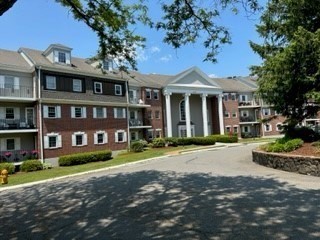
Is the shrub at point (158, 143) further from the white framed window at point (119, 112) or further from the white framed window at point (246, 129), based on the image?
the white framed window at point (246, 129)

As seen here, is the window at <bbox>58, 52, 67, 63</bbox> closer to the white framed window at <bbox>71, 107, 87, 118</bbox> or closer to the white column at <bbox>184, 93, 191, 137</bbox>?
the white framed window at <bbox>71, 107, 87, 118</bbox>

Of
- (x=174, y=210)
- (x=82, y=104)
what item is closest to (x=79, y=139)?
(x=82, y=104)

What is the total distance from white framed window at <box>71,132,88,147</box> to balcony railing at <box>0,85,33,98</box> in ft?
18.6

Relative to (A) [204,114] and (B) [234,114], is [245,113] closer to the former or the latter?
(B) [234,114]

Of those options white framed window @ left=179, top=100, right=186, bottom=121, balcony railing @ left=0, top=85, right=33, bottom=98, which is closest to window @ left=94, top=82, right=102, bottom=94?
balcony railing @ left=0, top=85, right=33, bottom=98

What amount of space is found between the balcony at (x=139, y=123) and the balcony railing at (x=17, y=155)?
12.5 m

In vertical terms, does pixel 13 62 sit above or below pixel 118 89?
above

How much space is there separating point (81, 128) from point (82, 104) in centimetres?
243

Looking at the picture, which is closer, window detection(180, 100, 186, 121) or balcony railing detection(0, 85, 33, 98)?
balcony railing detection(0, 85, 33, 98)

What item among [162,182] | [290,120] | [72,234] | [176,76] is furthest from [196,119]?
[72,234]

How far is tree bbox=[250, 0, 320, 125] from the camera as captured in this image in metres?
16.8

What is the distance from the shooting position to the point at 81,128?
108 ft

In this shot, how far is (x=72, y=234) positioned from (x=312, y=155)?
11191mm

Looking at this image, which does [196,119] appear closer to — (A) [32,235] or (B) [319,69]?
(B) [319,69]
